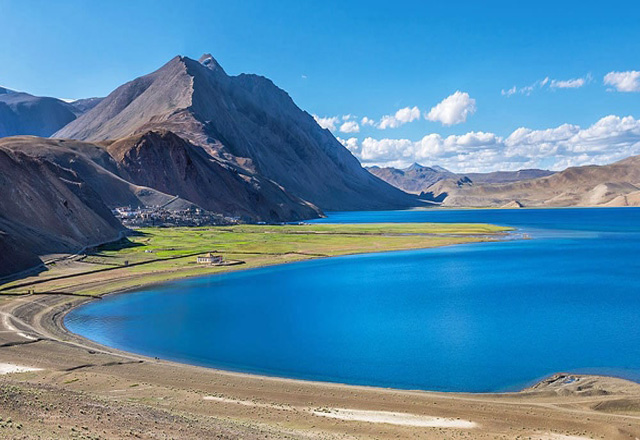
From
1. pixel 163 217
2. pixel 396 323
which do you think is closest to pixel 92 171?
pixel 163 217

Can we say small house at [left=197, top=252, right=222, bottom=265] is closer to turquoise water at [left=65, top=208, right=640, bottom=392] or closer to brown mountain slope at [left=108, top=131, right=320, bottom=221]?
turquoise water at [left=65, top=208, right=640, bottom=392]

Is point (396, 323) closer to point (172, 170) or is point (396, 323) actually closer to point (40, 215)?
point (40, 215)

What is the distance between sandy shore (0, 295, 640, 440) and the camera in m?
20.0

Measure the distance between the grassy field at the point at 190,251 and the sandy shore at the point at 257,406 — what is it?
104 ft

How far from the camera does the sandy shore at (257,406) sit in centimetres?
1995

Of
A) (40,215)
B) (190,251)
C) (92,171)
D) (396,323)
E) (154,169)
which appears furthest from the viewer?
(154,169)

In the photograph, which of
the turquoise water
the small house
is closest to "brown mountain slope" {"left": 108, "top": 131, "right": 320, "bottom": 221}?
the small house

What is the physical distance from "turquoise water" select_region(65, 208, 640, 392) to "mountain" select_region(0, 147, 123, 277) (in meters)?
21.0

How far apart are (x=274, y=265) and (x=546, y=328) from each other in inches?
1957

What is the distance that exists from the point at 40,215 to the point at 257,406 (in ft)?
249

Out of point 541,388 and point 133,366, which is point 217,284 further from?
point 541,388

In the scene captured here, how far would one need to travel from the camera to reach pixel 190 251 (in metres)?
95.4

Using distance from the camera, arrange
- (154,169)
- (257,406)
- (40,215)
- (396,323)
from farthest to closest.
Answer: (154,169) → (40,215) → (396,323) → (257,406)

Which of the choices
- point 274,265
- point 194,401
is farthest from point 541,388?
point 274,265
